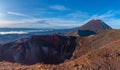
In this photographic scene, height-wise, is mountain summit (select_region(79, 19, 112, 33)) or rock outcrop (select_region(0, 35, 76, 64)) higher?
mountain summit (select_region(79, 19, 112, 33))

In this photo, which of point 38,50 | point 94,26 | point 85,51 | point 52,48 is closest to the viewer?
point 85,51

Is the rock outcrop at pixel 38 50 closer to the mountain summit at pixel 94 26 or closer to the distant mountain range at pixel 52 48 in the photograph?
the distant mountain range at pixel 52 48

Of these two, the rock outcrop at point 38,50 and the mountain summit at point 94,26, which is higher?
the mountain summit at point 94,26

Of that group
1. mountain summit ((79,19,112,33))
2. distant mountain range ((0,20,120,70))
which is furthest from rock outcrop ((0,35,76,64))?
mountain summit ((79,19,112,33))

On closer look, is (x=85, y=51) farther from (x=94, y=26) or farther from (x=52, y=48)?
(x=94, y=26)

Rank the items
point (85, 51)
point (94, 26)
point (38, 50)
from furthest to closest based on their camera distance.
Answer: point (94, 26), point (38, 50), point (85, 51)

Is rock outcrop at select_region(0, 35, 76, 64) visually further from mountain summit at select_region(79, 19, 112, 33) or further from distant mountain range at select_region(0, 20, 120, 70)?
mountain summit at select_region(79, 19, 112, 33)

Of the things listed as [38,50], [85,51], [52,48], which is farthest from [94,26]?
[85,51]

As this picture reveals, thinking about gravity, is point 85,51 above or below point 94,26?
below

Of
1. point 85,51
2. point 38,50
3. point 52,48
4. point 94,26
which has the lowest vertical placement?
point 38,50

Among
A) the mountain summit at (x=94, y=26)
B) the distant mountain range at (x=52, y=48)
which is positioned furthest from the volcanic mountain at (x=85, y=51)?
the mountain summit at (x=94, y=26)

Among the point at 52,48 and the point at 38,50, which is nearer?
the point at 38,50

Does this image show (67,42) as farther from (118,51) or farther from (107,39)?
(118,51)
